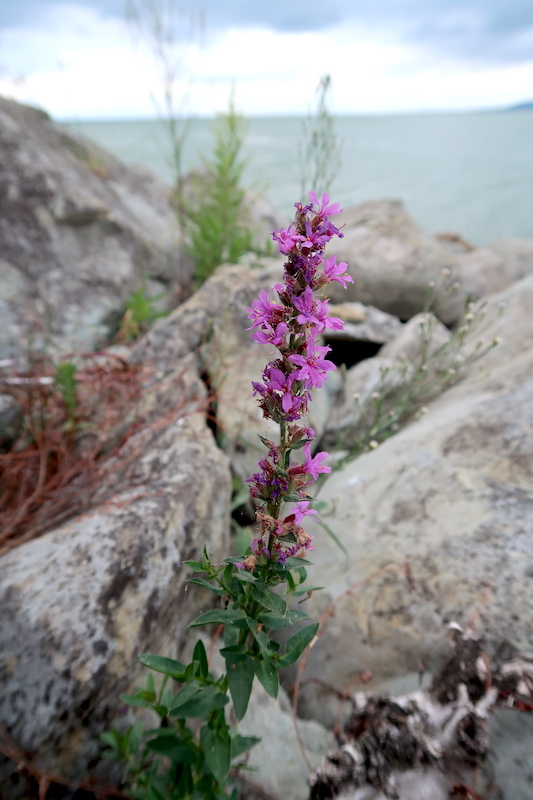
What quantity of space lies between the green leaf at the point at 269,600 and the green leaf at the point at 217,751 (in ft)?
1.38

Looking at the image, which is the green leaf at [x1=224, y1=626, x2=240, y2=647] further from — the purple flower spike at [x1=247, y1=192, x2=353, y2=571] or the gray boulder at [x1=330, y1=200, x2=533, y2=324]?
the gray boulder at [x1=330, y1=200, x2=533, y2=324]

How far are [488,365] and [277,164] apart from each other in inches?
403

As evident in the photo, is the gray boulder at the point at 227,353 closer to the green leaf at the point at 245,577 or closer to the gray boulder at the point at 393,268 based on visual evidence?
the gray boulder at the point at 393,268

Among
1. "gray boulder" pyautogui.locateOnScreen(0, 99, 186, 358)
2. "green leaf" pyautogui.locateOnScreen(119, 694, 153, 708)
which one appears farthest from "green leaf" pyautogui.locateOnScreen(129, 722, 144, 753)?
"gray boulder" pyautogui.locateOnScreen(0, 99, 186, 358)

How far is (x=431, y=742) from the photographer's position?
1.46 m

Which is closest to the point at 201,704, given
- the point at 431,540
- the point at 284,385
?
the point at 284,385

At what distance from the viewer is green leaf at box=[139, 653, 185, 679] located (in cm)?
115

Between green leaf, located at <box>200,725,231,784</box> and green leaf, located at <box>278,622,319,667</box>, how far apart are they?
0.25 meters

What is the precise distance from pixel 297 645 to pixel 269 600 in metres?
0.19

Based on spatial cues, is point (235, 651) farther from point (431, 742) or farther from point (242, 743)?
point (431, 742)

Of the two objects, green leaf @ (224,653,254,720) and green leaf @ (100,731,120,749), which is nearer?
green leaf @ (224,653,254,720)

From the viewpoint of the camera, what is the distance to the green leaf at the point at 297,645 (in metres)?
1.11

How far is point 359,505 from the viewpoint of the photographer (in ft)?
7.52

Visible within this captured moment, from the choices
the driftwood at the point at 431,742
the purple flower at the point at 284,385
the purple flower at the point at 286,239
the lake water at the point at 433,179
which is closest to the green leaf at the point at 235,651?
the purple flower at the point at 284,385
